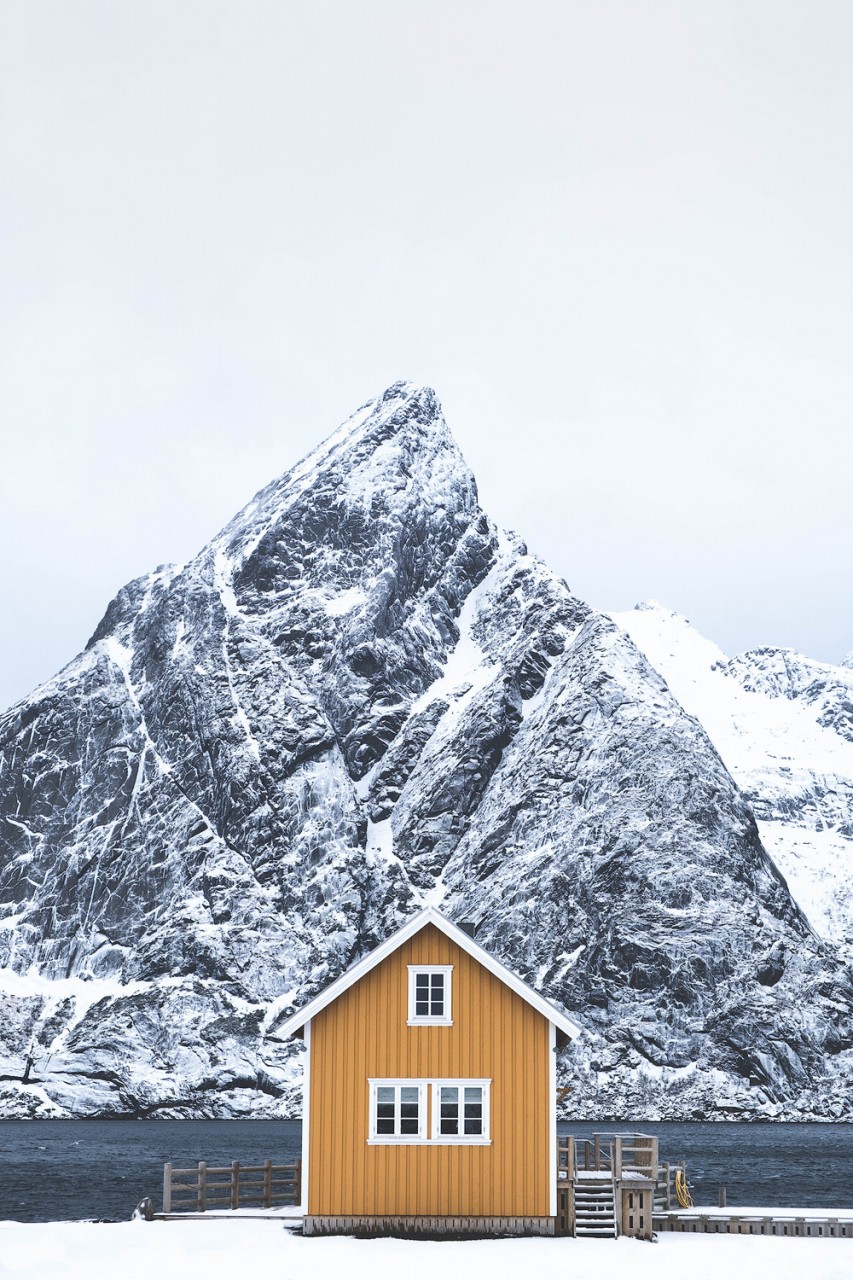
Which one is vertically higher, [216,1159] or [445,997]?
[445,997]

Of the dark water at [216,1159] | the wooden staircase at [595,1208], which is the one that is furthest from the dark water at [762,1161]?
the wooden staircase at [595,1208]

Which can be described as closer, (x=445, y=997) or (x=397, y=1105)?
(x=397, y=1105)

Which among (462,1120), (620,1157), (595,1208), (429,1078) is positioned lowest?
(595,1208)

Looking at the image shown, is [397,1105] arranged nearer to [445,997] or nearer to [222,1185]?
[445,997]

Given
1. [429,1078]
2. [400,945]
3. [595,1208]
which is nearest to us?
[429,1078]

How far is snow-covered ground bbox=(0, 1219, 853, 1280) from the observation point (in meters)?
38.6

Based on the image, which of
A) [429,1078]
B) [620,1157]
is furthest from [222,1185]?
[620,1157]

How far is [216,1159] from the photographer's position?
121 meters

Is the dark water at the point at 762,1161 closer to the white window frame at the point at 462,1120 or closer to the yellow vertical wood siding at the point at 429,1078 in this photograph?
the yellow vertical wood siding at the point at 429,1078

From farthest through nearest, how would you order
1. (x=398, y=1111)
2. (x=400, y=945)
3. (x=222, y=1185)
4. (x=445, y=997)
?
(x=222, y=1185) < (x=400, y=945) < (x=445, y=997) < (x=398, y=1111)

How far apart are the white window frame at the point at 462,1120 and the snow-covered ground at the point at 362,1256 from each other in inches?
121

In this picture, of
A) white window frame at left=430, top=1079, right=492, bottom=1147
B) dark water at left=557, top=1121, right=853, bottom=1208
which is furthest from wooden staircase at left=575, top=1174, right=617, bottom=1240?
dark water at left=557, top=1121, right=853, bottom=1208

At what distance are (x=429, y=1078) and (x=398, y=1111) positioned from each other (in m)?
1.35

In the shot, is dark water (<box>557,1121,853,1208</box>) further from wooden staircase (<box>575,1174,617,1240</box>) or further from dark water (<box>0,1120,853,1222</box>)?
wooden staircase (<box>575,1174,617,1240</box>)
